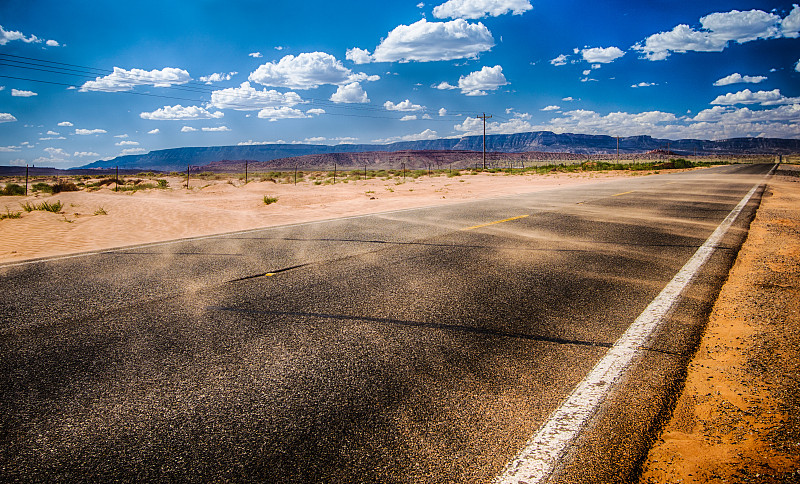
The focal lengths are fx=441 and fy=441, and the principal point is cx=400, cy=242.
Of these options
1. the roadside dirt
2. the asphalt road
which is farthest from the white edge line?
the roadside dirt

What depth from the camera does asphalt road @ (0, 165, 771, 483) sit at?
7.20ft

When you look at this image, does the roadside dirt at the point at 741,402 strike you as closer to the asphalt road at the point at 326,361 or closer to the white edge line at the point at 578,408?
the asphalt road at the point at 326,361

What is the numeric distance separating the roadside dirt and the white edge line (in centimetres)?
37

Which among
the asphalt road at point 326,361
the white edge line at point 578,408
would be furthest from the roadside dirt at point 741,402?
the white edge line at point 578,408

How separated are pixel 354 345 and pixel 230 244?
17.2 ft

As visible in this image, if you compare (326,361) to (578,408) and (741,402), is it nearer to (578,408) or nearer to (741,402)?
(578,408)

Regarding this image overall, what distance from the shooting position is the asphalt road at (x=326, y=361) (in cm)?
220

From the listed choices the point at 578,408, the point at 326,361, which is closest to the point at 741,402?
the point at 578,408

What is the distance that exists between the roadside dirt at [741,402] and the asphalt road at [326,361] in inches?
5.2

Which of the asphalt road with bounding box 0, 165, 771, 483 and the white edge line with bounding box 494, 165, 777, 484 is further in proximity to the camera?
the asphalt road with bounding box 0, 165, 771, 483

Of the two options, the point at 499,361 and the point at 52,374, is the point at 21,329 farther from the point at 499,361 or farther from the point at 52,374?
the point at 499,361

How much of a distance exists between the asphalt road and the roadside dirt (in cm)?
13

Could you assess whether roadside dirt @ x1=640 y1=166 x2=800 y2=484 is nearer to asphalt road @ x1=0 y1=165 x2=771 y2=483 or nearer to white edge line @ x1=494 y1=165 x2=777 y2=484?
asphalt road @ x1=0 y1=165 x2=771 y2=483

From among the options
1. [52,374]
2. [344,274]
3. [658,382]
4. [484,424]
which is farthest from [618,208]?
[52,374]
